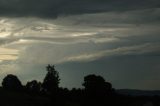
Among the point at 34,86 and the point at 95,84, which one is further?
the point at 34,86

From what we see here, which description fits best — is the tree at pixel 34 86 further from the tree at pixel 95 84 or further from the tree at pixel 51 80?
the tree at pixel 95 84

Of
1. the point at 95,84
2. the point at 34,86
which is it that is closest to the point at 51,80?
the point at 34,86

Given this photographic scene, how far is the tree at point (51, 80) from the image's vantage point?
567 feet

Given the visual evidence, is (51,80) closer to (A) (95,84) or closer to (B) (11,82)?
(B) (11,82)

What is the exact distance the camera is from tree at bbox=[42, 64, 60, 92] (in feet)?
567

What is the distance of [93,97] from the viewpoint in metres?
130

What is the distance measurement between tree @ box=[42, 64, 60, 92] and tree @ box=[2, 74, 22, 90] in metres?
10.9

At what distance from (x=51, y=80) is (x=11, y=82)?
1998 cm

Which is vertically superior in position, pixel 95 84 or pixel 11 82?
pixel 11 82

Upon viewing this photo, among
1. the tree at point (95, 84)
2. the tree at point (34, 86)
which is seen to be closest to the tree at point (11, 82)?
the tree at point (34, 86)

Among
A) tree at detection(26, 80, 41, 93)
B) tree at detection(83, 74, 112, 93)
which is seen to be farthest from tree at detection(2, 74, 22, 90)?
tree at detection(83, 74, 112, 93)

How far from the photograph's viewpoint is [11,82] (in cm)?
18512

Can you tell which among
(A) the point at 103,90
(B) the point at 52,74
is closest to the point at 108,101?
(A) the point at 103,90

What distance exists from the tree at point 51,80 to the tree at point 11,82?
10942 millimetres
